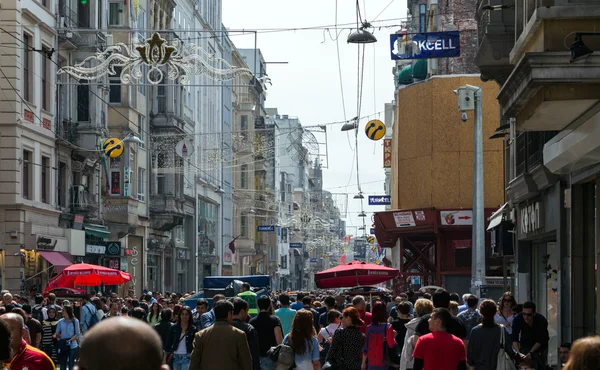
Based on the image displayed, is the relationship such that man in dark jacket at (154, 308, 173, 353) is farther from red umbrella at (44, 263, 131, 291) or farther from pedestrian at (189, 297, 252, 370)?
red umbrella at (44, 263, 131, 291)

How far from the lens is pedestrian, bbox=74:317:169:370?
10.8 ft

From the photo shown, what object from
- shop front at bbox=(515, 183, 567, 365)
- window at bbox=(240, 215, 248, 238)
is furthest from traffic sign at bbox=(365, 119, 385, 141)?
window at bbox=(240, 215, 248, 238)

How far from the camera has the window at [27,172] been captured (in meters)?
37.7

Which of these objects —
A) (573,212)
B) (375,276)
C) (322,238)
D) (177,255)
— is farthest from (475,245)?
(322,238)

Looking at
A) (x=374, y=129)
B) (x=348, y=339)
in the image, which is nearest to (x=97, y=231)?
(x=374, y=129)

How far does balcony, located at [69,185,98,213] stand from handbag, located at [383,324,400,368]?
29.5 m

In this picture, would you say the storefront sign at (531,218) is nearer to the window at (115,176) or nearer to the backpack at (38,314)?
the backpack at (38,314)

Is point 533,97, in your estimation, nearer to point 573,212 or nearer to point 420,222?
point 573,212

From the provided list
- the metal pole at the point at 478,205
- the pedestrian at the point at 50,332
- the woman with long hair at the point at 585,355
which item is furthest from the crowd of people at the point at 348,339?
the metal pole at the point at 478,205

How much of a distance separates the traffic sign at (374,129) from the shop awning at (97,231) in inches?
447

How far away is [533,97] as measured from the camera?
14297 millimetres

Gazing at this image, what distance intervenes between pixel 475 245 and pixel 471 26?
2045 cm

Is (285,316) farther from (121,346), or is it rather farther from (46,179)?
(46,179)

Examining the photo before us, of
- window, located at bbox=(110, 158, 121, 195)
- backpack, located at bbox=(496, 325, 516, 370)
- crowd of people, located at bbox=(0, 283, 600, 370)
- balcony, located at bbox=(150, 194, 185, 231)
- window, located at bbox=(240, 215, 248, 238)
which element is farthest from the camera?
window, located at bbox=(240, 215, 248, 238)
